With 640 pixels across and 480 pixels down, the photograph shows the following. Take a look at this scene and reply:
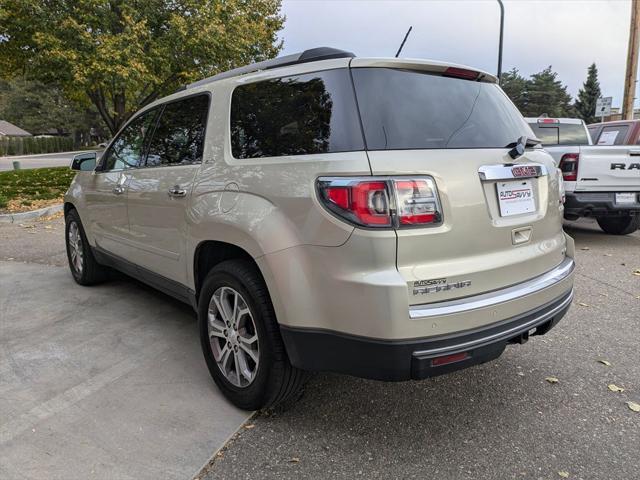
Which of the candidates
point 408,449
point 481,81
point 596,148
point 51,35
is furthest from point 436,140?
point 51,35

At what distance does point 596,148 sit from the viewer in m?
6.75

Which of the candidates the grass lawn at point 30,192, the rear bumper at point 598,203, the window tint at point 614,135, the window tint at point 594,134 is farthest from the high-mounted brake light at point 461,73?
the grass lawn at point 30,192

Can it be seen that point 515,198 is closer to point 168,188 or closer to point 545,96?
point 168,188

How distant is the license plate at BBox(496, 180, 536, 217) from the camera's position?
2.40 m

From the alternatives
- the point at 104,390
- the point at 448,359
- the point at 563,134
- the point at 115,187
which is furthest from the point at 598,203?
the point at 104,390

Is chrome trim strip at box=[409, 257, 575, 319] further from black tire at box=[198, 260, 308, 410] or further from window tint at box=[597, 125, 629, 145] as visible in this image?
window tint at box=[597, 125, 629, 145]

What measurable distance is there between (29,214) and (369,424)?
891 centimetres

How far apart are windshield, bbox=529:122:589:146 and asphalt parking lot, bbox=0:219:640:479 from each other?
6.21 m

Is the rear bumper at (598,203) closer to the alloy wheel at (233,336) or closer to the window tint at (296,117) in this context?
the window tint at (296,117)

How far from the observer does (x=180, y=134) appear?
3.39 meters

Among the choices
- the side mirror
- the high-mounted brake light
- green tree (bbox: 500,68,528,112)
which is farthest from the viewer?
green tree (bbox: 500,68,528,112)

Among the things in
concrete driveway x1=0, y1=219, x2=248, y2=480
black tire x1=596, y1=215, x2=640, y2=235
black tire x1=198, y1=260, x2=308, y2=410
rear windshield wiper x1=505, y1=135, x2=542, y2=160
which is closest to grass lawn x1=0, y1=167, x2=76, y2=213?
concrete driveway x1=0, y1=219, x2=248, y2=480

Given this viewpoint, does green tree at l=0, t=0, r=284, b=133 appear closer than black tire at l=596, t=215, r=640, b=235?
No

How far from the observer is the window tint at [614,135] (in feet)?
30.1
